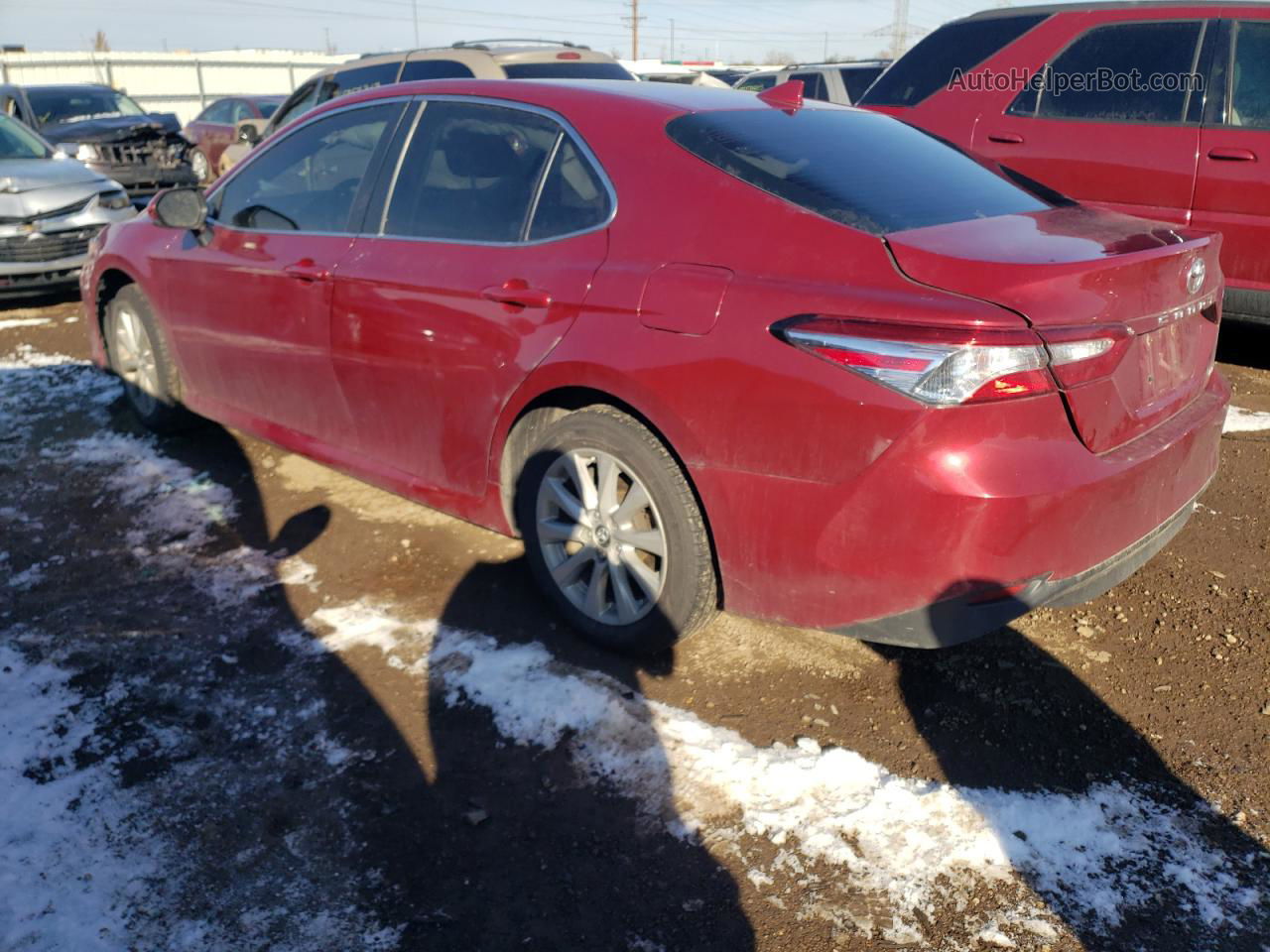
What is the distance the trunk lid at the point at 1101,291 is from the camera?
8.32 ft

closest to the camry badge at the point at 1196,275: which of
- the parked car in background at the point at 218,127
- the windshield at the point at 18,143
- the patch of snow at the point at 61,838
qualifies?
the patch of snow at the point at 61,838

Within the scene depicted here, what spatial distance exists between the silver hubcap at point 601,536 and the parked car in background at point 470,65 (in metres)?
5.84

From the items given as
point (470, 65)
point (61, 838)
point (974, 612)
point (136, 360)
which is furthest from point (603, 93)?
point (470, 65)

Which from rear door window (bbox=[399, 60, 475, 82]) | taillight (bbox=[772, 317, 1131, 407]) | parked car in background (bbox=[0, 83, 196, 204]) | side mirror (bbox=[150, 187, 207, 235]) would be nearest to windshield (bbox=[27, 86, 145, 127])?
parked car in background (bbox=[0, 83, 196, 204])

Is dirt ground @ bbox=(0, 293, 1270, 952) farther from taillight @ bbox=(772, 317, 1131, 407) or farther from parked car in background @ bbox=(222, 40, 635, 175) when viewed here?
parked car in background @ bbox=(222, 40, 635, 175)

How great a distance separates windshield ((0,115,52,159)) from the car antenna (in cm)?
810

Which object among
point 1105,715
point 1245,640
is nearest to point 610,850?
point 1105,715

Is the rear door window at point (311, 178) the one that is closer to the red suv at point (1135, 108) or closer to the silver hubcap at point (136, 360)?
the silver hubcap at point (136, 360)

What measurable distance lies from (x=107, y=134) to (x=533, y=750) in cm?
1372

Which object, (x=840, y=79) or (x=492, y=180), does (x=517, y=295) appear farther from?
(x=840, y=79)

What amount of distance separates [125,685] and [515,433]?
1364 millimetres

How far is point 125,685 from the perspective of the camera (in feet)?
10.4

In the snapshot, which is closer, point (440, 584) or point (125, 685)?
point (125, 685)

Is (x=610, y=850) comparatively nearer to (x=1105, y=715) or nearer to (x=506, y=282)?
(x=1105, y=715)
